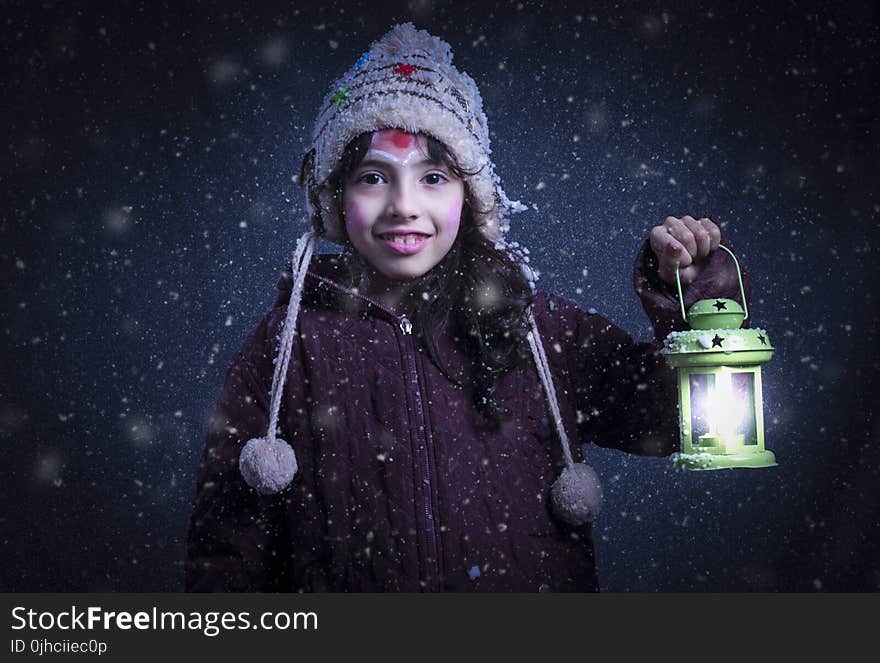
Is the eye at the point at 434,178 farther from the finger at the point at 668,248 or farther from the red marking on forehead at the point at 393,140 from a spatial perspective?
the finger at the point at 668,248

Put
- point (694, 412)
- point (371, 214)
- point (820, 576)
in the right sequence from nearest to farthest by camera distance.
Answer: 1. point (694, 412)
2. point (371, 214)
3. point (820, 576)

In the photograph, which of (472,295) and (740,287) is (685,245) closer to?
(740,287)

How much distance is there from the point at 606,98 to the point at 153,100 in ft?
2.75

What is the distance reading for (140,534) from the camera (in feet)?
4.66

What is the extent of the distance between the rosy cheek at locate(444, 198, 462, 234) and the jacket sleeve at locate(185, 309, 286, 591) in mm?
288

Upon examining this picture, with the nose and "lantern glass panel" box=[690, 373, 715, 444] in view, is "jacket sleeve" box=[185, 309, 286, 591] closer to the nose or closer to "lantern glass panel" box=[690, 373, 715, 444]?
the nose

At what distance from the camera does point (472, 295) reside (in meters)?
1.09

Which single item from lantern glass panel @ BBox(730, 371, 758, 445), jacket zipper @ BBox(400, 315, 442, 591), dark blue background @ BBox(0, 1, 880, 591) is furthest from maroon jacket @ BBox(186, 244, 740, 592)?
dark blue background @ BBox(0, 1, 880, 591)

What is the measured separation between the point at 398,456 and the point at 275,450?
155 mm

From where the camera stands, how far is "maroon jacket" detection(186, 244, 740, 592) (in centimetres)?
97

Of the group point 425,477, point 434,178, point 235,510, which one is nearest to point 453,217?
point 434,178

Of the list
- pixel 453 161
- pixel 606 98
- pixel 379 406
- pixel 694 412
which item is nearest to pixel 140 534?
pixel 379 406

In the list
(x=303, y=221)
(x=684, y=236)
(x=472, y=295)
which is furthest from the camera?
(x=303, y=221)

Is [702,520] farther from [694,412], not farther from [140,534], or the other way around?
[140,534]
